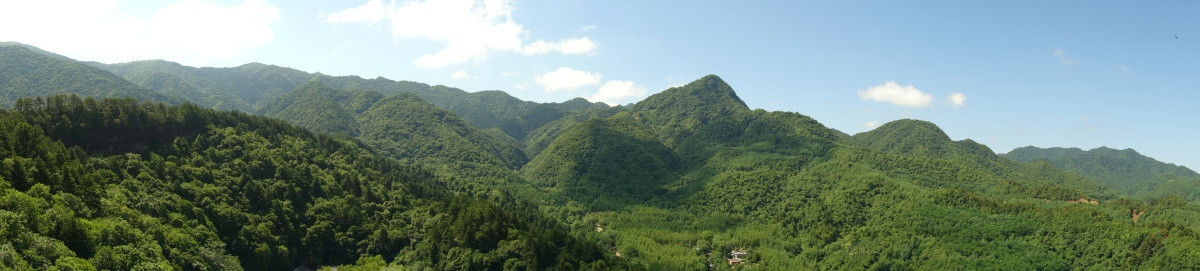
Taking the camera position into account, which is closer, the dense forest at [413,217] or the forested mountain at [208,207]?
the forested mountain at [208,207]

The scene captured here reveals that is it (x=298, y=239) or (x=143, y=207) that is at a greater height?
(x=143, y=207)

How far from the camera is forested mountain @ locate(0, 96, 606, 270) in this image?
58375mm

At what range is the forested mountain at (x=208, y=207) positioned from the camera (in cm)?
5838

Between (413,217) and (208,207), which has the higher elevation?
(208,207)

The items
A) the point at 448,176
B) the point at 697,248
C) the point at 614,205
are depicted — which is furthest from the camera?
the point at 448,176

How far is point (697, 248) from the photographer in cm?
12638

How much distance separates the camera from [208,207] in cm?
8581

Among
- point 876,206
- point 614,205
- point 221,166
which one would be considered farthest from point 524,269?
point 876,206

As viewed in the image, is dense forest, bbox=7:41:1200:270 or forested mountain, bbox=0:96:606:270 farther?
dense forest, bbox=7:41:1200:270

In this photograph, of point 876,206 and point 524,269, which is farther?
point 876,206

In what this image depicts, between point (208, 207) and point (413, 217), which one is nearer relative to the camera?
point (208, 207)

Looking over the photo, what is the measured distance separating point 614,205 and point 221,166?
99782 mm

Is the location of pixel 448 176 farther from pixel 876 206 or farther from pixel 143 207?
pixel 876 206

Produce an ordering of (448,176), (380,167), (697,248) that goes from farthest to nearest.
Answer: (448,176) → (380,167) → (697,248)
